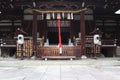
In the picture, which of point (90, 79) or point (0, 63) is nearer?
point (90, 79)

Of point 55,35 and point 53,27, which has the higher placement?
point 53,27

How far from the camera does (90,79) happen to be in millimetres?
12094

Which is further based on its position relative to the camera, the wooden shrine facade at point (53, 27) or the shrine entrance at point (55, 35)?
the shrine entrance at point (55, 35)

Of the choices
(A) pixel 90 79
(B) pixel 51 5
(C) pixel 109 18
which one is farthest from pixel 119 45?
(A) pixel 90 79

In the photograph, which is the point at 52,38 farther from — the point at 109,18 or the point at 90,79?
the point at 90,79

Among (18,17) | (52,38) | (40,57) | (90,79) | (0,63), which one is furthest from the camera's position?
(52,38)

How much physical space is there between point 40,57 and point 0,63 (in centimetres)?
306

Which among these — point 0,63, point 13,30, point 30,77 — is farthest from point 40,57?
point 30,77

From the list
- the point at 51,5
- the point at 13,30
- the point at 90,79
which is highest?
the point at 51,5

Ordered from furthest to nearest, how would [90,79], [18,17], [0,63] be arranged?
1. [18,17]
2. [0,63]
3. [90,79]

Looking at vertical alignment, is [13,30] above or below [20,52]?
above

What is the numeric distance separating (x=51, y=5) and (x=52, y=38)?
5.87 m

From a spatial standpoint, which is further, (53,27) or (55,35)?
(55,35)

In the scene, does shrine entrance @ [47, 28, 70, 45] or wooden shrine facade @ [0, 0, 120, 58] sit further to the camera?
shrine entrance @ [47, 28, 70, 45]
